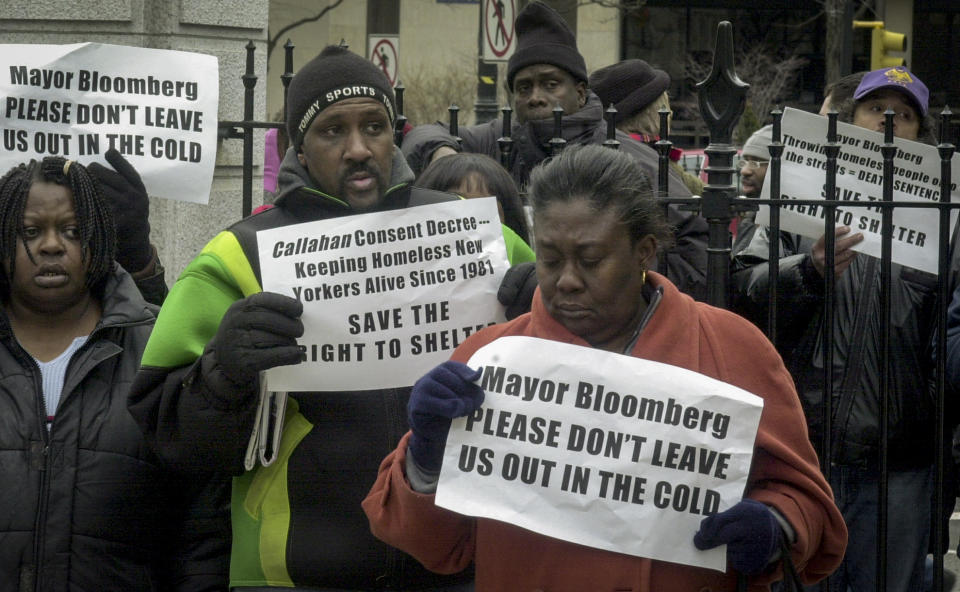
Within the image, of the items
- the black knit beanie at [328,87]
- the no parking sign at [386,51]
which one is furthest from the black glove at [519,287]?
the no parking sign at [386,51]

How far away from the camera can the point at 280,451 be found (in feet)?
10.4

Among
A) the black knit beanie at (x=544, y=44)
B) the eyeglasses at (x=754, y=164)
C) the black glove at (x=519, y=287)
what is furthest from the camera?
the eyeglasses at (x=754, y=164)

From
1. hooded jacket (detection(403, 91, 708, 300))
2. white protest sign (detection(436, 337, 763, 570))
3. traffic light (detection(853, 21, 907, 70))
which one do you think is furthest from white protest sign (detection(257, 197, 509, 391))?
traffic light (detection(853, 21, 907, 70))

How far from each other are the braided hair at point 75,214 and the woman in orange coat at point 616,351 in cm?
111

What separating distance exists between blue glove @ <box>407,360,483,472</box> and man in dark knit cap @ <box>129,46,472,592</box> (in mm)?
433

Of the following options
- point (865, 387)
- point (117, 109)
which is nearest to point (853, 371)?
point (865, 387)

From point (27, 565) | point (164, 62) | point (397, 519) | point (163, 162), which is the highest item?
point (164, 62)

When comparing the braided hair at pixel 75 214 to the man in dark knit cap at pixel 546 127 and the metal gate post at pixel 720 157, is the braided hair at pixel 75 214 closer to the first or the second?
the man in dark knit cap at pixel 546 127

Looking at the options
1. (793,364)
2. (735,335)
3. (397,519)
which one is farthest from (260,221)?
(793,364)

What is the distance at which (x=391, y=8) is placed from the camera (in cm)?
3111

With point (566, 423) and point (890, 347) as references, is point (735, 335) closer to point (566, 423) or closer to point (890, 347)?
point (566, 423)

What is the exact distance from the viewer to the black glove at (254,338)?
291 cm

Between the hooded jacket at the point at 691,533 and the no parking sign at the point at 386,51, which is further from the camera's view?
the no parking sign at the point at 386,51

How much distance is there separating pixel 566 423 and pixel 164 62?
7.56 ft
